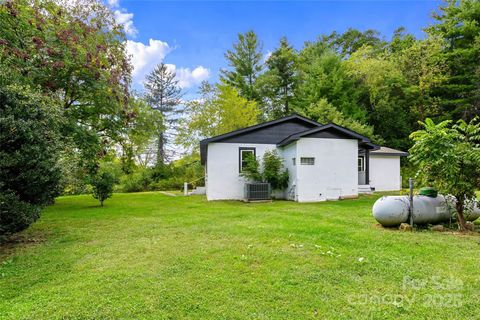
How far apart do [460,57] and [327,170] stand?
→ 19.3 m

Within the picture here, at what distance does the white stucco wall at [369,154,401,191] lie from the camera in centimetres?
1598

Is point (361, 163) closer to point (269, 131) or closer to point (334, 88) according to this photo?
point (269, 131)

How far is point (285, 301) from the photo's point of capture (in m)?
2.75

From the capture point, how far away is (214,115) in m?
23.1

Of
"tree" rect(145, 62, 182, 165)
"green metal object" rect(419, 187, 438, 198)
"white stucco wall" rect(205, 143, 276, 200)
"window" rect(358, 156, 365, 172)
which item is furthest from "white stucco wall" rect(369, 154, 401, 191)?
"tree" rect(145, 62, 182, 165)

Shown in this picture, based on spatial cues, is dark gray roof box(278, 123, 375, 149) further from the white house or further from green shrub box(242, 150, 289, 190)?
green shrub box(242, 150, 289, 190)

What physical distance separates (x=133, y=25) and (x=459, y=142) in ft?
46.8

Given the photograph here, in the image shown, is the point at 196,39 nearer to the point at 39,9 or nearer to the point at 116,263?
the point at 39,9

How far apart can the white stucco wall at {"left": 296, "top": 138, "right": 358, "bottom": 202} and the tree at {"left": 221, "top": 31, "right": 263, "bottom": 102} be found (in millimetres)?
18324

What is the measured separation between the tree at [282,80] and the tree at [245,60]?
4.42 ft

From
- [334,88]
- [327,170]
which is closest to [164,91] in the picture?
[334,88]

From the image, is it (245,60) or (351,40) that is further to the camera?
(351,40)

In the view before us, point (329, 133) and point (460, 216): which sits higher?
point (329, 133)

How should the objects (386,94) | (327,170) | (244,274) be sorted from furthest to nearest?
(386,94) < (327,170) < (244,274)
